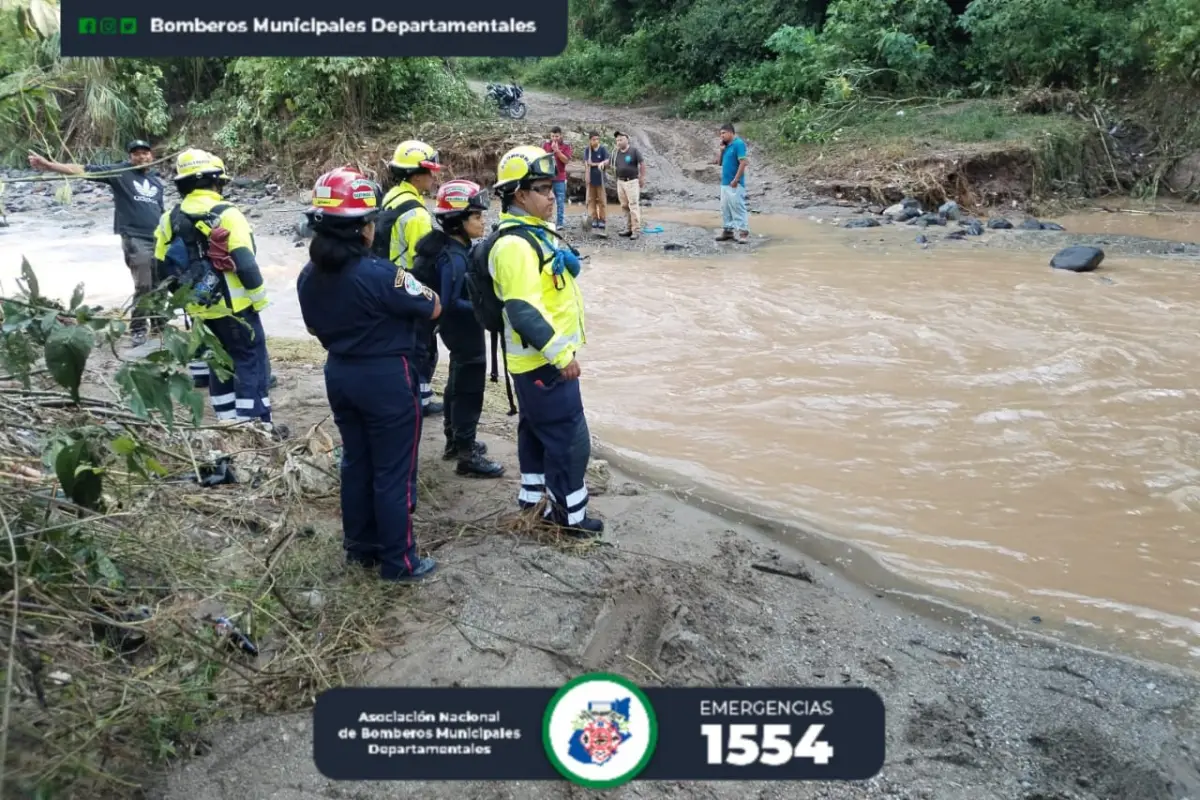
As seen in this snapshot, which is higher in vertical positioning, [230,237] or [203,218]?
[203,218]

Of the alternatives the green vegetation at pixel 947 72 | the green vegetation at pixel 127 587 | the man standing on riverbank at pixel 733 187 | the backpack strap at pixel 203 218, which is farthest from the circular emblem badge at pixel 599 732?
the green vegetation at pixel 947 72

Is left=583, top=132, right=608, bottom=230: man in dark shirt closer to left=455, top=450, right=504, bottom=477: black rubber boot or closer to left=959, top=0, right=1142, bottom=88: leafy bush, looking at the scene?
left=455, top=450, right=504, bottom=477: black rubber boot

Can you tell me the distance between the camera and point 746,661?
12.3 ft

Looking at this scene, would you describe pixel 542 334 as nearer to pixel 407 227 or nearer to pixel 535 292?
pixel 535 292

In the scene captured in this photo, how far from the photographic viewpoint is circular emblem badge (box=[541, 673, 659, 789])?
2.92 metres

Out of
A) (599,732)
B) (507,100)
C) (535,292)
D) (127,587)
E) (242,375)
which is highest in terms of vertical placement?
(507,100)

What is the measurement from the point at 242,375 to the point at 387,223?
1238mm

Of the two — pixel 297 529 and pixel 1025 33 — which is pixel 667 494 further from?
pixel 1025 33

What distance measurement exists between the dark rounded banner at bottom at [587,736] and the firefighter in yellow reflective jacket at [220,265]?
2.72 meters

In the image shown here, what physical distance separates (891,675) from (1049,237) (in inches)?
452

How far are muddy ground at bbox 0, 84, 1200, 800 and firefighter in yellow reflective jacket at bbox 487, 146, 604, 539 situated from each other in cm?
29

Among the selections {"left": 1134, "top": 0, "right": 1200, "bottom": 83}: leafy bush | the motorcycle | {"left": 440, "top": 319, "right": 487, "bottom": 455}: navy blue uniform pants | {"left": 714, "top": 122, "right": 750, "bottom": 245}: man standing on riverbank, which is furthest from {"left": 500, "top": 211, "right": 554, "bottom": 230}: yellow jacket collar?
the motorcycle

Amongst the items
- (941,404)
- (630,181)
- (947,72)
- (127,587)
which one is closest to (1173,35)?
(947,72)

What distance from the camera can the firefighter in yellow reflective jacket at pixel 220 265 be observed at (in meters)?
5.35
